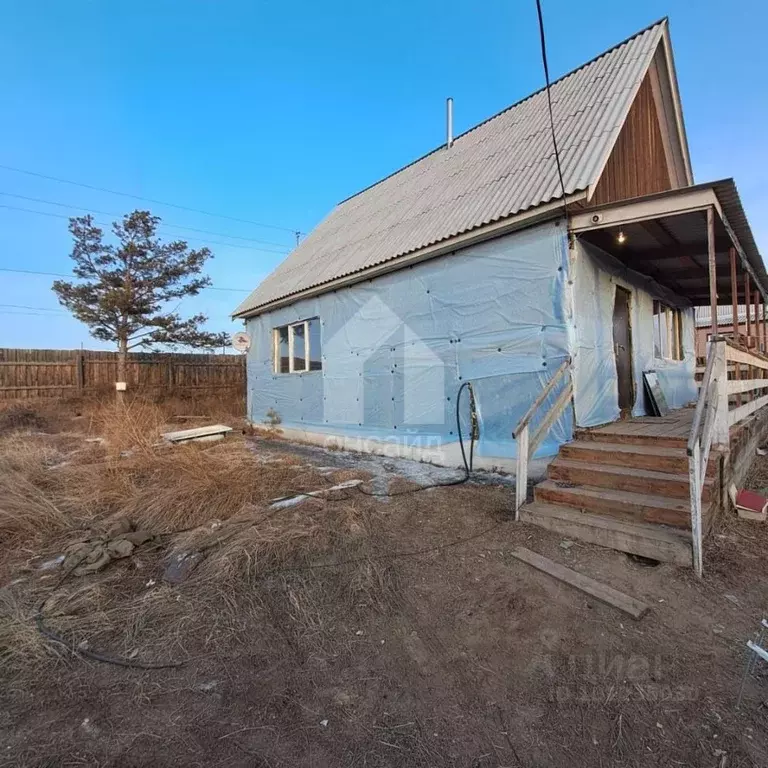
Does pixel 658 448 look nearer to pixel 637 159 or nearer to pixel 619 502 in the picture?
pixel 619 502

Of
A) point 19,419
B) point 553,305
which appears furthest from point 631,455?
point 19,419

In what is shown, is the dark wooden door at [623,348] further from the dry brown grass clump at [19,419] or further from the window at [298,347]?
the dry brown grass clump at [19,419]

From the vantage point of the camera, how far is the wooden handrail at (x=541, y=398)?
4156 mm

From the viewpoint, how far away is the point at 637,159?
688cm

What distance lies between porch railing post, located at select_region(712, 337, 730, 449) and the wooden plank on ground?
7.94ft

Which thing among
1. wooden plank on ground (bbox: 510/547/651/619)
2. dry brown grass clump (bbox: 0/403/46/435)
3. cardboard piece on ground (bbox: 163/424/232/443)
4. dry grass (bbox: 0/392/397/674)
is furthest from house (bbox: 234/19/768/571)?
dry brown grass clump (bbox: 0/403/46/435)

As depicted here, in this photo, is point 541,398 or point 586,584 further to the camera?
point 541,398

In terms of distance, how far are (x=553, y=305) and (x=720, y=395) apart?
204 centimetres

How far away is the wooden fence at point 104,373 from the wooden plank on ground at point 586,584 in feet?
52.9

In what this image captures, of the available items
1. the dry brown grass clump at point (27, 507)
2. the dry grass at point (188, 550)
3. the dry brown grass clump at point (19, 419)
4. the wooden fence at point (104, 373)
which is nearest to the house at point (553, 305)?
the dry grass at point (188, 550)

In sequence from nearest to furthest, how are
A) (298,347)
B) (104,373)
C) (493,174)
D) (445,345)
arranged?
(445,345), (493,174), (298,347), (104,373)

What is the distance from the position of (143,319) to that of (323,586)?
51.3 feet

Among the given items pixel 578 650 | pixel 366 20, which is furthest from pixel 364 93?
pixel 578 650

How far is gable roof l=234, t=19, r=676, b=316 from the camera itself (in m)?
5.60
